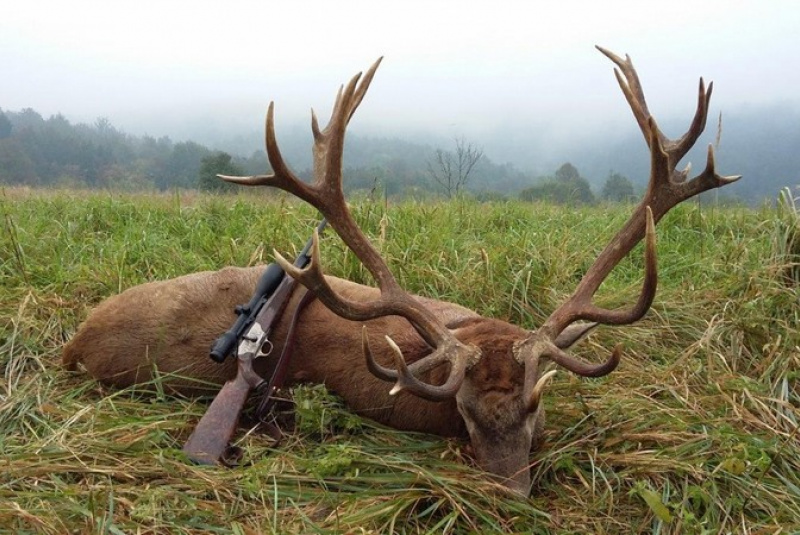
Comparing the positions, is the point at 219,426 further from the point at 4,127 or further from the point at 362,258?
the point at 4,127

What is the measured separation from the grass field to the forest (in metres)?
1.12

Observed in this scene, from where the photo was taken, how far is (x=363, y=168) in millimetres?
21719

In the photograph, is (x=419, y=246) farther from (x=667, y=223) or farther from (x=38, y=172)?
(x=38, y=172)

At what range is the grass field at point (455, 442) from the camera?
2293 mm

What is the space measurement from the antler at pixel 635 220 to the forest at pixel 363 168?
4.54ft

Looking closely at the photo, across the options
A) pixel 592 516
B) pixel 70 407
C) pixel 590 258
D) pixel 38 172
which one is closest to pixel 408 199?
pixel 590 258

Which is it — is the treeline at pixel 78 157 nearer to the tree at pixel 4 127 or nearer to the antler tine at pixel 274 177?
the tree at pixel 4 127

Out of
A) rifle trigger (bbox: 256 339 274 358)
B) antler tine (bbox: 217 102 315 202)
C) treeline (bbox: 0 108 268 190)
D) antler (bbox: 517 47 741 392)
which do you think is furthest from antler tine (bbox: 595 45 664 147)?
treeline (bbox: 0 108 268 190)

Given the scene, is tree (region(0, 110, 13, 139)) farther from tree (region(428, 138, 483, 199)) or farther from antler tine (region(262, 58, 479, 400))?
antler tine (region(262, 58, 479, 400))

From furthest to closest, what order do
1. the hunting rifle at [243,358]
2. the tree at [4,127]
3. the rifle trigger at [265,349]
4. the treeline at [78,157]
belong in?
the tree at [4,127]
the treeline at [78,157]
the rifle trigger at [265,349]
the hunting rifle at [243,358]

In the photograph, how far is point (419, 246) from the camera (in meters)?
5.00

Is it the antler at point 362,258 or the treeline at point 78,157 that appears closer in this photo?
the antler at point 362,258

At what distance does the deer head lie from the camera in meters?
2.56

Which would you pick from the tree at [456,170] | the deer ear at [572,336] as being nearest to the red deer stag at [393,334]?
the deer ear at [572,336]
